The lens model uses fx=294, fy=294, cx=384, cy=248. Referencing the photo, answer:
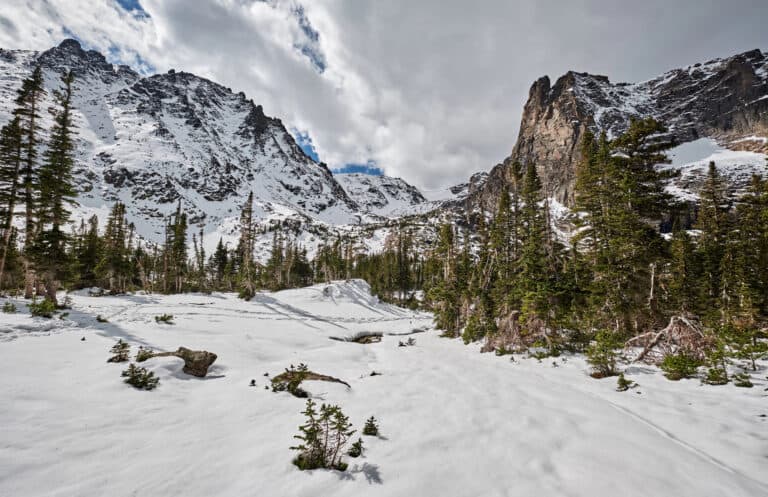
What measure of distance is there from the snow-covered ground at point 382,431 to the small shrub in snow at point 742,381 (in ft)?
0.64

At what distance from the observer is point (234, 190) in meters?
196

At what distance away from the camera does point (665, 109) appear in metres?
186

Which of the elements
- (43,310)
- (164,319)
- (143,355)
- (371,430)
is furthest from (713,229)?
(43,310)

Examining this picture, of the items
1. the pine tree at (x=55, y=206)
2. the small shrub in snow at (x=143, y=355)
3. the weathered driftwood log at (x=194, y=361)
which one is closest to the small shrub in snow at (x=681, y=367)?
the weathered driftwood log at (x=194, y=361)

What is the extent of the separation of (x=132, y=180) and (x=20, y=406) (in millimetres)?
211370

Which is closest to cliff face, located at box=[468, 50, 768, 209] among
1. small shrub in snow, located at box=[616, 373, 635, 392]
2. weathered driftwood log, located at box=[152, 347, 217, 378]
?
small shrub in snow, located at box=[616, 373, 635, 392]

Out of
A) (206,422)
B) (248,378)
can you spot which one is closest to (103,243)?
(248,378)

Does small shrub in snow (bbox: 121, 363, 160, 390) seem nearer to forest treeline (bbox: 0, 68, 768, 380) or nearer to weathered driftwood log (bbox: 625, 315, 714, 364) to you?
forest treeline (bbox: 0, 68, 768, 380)

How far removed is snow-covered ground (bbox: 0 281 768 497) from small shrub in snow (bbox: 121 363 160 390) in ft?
1.05

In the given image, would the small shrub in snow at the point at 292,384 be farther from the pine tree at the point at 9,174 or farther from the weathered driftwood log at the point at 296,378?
the pine tree at the point at 9,174

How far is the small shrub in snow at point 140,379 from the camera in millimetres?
6809

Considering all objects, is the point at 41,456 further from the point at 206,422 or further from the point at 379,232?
the point at 379,232

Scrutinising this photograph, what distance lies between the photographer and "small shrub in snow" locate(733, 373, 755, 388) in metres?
7.43

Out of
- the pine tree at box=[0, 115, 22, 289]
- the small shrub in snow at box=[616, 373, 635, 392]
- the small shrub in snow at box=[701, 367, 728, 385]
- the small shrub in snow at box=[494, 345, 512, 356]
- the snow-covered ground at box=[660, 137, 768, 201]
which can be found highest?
the snow-covered ground at box=[660, 137, 768, 201]
